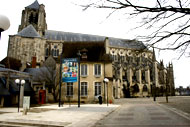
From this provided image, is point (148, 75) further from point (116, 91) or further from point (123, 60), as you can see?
point (116, 91)

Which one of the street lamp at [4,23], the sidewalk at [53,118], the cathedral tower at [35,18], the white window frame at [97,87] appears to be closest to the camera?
the street lamp at [4,23]

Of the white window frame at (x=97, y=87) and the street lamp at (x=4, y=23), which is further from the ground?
the street lamp at (x=4, y=23)

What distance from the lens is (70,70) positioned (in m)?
17.9

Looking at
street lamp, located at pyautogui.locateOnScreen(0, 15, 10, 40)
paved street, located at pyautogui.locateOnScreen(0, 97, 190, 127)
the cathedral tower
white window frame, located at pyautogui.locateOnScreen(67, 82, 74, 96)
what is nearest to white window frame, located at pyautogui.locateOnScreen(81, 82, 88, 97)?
white window frame, located at pyautogui.locateOnScreen(67, 82, 74, 96)

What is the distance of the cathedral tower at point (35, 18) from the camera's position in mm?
60125

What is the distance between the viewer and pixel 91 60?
25.8 m

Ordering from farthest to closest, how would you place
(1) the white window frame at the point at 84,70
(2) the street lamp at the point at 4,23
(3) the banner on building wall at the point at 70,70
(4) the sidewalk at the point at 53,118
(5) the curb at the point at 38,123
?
(1) the white window frame at the point at 84,70 < (3) the banner on building wall at the point at 70,70 < (4) the sidewalk at the point at 53,118 < (5) the curb at the point at 38,123 < (2) the street lamp at the point at 4,23

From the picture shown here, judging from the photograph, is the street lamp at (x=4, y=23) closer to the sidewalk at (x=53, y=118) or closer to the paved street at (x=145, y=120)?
the sidewalk at (x=53, y=118)

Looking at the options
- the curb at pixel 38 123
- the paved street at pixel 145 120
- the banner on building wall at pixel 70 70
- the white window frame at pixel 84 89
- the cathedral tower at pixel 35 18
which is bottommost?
the paved street at pixel 145 120

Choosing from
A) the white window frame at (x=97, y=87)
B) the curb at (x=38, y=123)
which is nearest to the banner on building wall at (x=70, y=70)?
the white window frame at (x=97, y=87)

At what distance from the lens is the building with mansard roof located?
25172 mm

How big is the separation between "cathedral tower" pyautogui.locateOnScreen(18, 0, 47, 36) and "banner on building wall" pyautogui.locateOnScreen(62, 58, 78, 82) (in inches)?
1768

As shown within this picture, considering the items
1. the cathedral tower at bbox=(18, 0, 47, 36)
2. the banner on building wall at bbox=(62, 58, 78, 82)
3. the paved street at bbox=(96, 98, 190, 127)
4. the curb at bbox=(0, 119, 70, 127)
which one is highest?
the cathedral tower at bbox=(18, 0, 47, 36)

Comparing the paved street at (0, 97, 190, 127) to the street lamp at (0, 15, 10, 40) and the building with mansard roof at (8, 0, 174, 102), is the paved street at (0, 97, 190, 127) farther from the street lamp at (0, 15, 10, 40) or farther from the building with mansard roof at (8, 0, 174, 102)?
the building with mansard roof at (8, 0, 174, 102)
